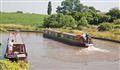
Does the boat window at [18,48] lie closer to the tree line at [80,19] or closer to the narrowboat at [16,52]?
the narrowboat at [16,52]

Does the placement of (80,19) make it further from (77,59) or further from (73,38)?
(77,59)

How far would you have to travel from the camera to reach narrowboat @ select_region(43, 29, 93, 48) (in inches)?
1059

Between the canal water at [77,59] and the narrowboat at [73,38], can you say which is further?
the narrowboat at [73,38]

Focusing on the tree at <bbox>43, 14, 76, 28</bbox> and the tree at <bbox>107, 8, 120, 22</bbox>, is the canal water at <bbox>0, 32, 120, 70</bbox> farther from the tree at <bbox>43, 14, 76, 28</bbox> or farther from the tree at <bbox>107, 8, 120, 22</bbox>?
the tree at <bbox>107, 8, 120, 22</bbox>

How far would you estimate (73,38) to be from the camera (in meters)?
29.7

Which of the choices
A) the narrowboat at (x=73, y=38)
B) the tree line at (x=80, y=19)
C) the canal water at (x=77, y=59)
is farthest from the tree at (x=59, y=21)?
the canal water at (x=77, y=59)

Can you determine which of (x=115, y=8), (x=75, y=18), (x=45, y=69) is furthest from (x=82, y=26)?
(x=45, y=69)

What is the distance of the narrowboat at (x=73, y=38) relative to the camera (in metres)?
26.9

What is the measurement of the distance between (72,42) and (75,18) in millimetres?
21310

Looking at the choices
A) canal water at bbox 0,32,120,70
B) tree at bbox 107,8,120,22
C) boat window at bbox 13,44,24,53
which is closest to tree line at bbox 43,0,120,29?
tree at bbox 107,8,120,22

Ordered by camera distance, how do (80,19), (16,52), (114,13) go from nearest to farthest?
1. (16,52)
2. (80,19)
3. (114,13)

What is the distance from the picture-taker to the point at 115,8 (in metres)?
52.9

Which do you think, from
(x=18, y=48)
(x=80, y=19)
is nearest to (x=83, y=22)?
(x=80, y=19)

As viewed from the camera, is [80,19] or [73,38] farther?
[80,19]
